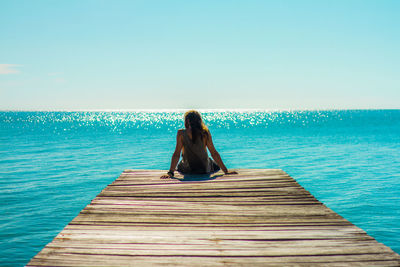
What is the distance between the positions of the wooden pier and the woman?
1161 mm

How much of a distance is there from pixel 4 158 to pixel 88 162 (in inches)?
273

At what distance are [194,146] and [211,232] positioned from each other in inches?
116

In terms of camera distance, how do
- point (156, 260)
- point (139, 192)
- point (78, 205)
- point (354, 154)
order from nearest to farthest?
point (156, 260), point (139, 192), point (78, 205), point (354, 154)

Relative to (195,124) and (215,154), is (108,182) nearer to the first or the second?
(215,154)

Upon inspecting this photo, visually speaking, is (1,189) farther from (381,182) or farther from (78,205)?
(381,182)

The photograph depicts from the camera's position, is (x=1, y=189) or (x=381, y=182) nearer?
(x=1, y=189)

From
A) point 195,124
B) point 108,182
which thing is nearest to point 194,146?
point 195,124

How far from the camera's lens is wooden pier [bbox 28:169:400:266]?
2.79 metres

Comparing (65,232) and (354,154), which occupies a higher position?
(65,232)

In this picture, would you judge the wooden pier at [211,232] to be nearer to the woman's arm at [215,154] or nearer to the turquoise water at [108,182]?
the woman's arm at [215,154]

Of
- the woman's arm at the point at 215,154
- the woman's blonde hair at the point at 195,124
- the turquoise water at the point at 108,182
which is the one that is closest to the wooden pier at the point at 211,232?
the woman's arm at the point at 215,154

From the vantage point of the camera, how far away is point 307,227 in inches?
140

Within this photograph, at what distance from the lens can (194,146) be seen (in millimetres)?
6230

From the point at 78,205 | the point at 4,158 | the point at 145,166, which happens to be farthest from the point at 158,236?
the point at 4,158
